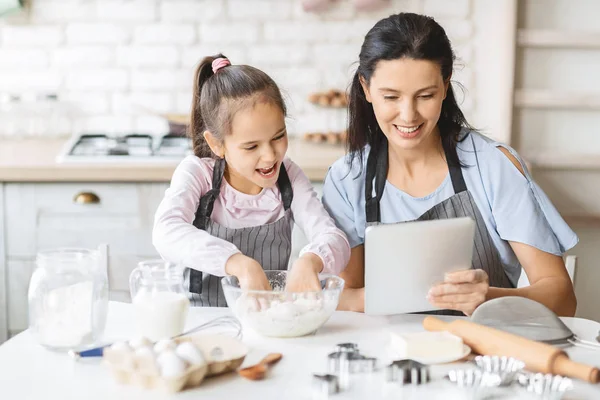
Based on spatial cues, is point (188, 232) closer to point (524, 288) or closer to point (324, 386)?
point (324, 386)

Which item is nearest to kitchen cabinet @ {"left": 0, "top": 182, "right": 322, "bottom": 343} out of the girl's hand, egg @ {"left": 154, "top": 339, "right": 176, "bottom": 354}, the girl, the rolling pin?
the girl

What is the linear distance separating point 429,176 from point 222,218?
1.81ft

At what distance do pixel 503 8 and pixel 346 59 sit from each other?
28.7 inches

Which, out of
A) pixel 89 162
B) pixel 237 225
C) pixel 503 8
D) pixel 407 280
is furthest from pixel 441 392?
pixel 503 8

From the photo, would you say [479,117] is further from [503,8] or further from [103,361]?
[103,361]

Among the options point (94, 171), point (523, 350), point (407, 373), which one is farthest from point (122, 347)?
point (94, 171)

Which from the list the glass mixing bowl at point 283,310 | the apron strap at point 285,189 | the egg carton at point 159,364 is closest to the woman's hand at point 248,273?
the glass mixing bowl at point 283,310

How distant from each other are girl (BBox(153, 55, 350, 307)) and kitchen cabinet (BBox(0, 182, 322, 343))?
1072mm

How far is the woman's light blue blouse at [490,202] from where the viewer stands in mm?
1979

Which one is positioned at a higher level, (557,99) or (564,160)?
(557,99)

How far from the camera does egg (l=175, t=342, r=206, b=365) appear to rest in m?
1.22

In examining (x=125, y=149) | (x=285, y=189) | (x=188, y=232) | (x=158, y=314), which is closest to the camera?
(x=158, y=314)

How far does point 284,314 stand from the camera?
1455mm

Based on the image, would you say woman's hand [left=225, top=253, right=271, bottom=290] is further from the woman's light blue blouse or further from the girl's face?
the woman's light blue blouse
